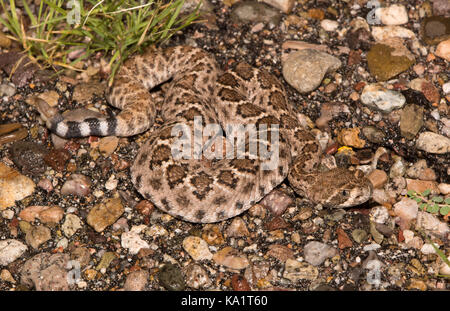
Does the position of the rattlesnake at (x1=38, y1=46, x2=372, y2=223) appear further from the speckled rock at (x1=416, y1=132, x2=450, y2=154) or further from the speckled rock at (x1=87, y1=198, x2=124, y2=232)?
the speckled rock at (x1=416, y1=132, x2=450, y2=154)

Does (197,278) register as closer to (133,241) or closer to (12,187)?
(133,241)

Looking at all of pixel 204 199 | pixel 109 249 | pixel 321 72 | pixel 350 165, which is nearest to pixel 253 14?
pixel 321 72

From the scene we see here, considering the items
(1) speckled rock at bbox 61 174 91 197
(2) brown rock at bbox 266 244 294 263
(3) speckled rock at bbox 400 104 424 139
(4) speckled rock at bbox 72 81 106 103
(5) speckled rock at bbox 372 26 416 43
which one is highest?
(5) speckled rock at bbox 372 26 416 43

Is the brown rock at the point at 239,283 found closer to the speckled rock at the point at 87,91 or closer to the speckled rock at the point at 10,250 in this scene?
the speckled rock at the point at 10,250

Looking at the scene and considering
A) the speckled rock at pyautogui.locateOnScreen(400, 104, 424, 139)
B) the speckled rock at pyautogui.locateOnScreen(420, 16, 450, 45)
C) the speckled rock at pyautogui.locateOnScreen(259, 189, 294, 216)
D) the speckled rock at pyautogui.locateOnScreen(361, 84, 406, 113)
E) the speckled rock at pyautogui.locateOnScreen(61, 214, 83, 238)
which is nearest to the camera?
the speckled rock at pyautogui.locateOnScreen(61, 214, 83, 238)

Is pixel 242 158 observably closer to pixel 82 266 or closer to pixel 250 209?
pixel 250 209

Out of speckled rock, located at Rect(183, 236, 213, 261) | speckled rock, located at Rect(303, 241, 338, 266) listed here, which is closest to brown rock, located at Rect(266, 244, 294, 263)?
speckled rock, located at Rect(303, 241, 338, 266)

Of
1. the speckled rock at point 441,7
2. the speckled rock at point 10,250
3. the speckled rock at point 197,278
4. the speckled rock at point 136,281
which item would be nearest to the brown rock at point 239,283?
the speckled rock at point 197,278
